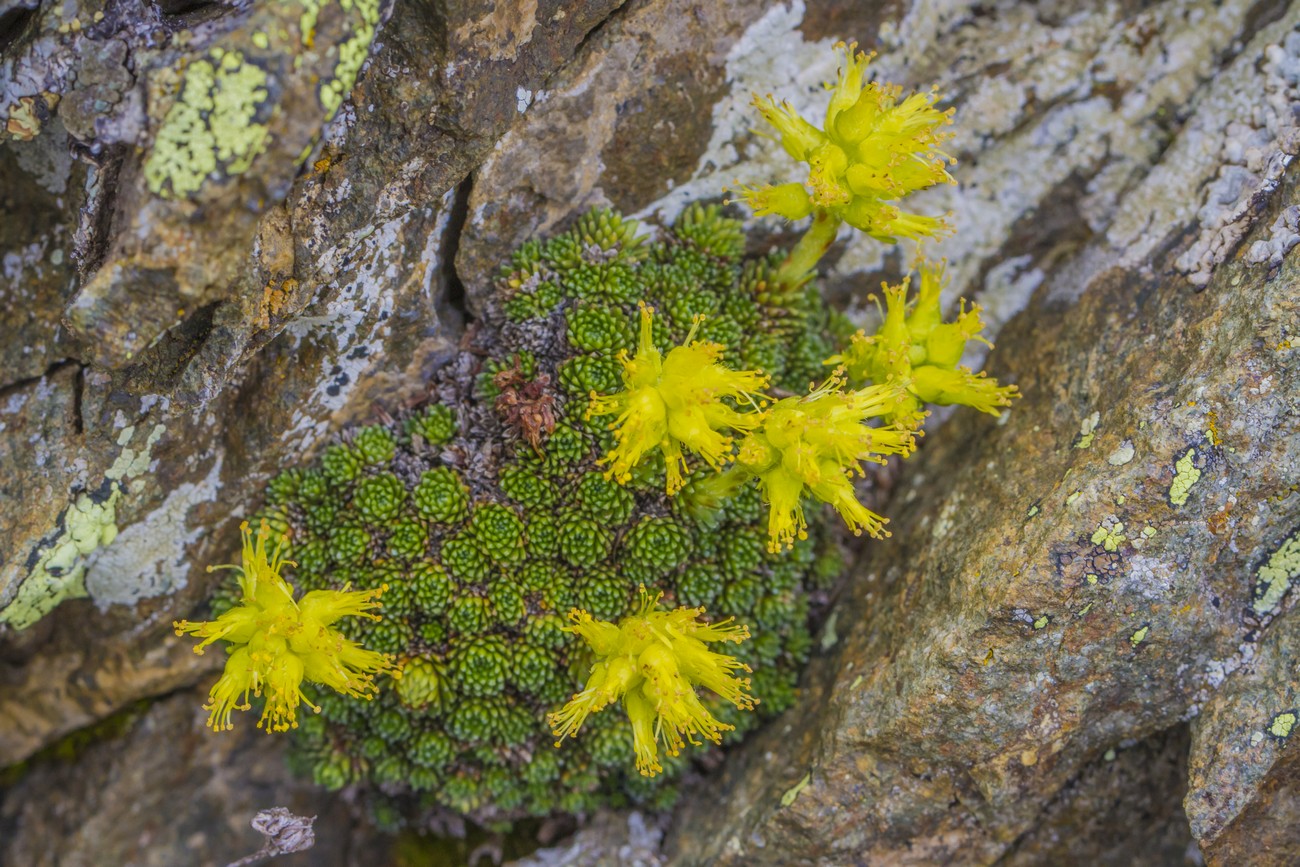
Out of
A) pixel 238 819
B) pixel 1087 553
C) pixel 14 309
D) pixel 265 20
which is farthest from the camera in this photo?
pixel 238 819

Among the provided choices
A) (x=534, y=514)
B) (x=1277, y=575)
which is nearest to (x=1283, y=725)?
(x=1277, y=575)

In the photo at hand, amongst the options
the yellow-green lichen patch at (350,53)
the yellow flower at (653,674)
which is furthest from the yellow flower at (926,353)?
the yellow-green lichen patch at (350,53)

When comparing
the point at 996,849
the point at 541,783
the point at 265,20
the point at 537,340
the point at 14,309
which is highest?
the point at 265,20

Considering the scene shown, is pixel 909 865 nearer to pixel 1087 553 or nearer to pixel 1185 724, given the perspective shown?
pixel 1185 724

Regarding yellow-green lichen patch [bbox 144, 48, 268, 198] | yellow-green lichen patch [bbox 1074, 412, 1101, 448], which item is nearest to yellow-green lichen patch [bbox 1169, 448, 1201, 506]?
yellow-green lichen patch [bbox 1074, 412, 1101, 448]

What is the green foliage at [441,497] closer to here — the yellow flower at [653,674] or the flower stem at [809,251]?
the yellow flower at [653,674]

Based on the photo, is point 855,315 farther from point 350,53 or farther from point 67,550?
point 67,550

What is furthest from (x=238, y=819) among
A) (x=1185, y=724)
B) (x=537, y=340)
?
(x=1185, y=724)
